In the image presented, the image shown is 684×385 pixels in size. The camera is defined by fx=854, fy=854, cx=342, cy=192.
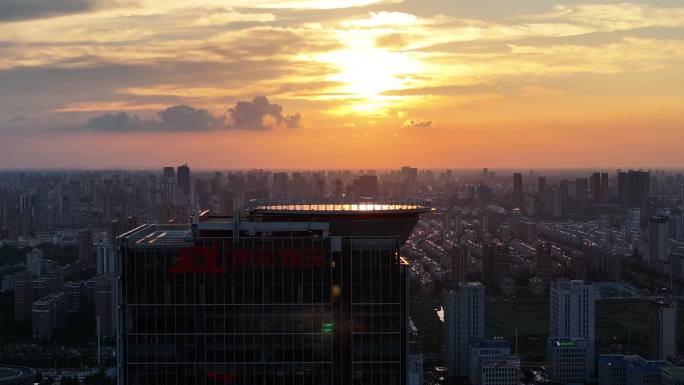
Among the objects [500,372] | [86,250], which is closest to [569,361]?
[500,372]

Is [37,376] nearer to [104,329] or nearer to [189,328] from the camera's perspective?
[104,329]

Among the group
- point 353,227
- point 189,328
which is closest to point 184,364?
point 189,328

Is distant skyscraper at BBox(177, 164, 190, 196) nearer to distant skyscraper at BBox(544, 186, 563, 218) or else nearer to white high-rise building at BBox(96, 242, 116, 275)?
white high-rise building at BBox(96, 242, 116, 275)

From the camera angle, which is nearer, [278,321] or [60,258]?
[278,321]

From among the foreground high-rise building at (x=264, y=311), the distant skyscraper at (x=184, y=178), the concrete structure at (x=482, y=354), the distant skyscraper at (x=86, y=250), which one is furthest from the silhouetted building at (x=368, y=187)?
the foreground high-rise building at (x=264, y=311)

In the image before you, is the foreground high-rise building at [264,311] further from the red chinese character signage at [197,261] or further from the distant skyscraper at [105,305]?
the distant skyscraper at [105,305]

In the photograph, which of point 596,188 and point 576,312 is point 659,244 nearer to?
point 576,312
